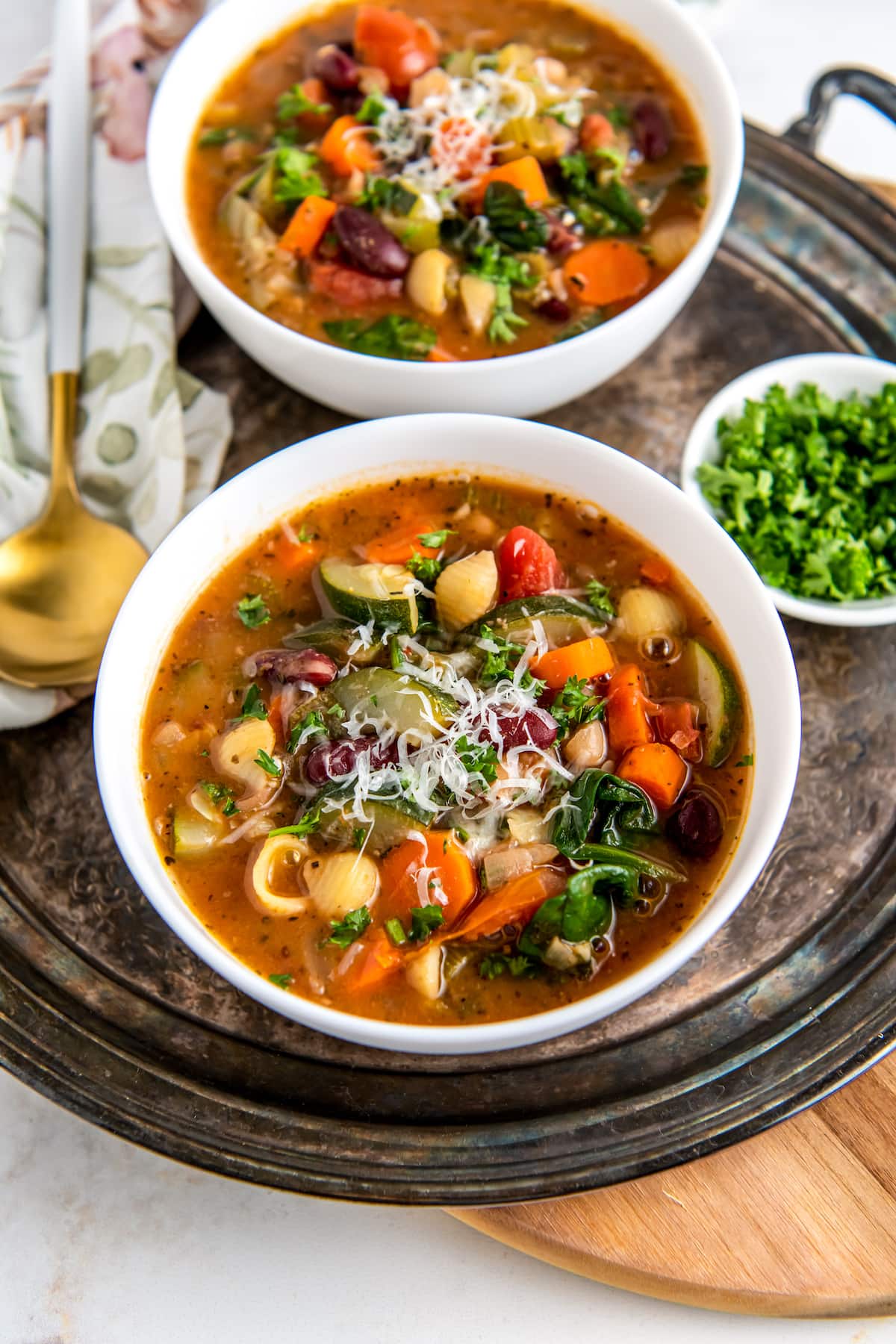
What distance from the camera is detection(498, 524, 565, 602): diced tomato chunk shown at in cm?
314

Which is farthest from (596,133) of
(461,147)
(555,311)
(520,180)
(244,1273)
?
(244,1273)

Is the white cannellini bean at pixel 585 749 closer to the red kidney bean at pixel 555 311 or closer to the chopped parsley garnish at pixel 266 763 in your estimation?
the chopped parsley garnish at pixel 266 763

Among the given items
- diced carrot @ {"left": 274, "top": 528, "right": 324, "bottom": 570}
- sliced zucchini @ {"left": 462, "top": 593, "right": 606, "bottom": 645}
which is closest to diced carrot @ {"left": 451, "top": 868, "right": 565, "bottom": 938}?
sliced zucchini @ {"left": 462, "top": 593, "right": 606, "bottom": 645}

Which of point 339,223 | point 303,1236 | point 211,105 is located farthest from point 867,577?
point 211,105

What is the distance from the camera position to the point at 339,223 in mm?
3717

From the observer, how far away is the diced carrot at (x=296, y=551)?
130 inches

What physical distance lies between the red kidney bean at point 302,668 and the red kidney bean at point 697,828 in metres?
0.90

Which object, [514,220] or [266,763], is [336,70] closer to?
[514,220]

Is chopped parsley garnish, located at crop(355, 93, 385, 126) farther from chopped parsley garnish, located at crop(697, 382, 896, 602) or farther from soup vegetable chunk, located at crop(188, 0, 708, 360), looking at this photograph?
chopped parsley garnish, located at crop(697, 382, 896, 602)

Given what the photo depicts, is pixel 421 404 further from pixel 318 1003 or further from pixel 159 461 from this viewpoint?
pixel 318 1003

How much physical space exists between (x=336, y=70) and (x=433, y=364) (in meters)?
1.35

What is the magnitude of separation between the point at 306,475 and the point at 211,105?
168cm

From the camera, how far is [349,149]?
12.8 feet

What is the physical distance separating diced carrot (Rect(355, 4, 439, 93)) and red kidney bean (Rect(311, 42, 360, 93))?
0.26 feet
